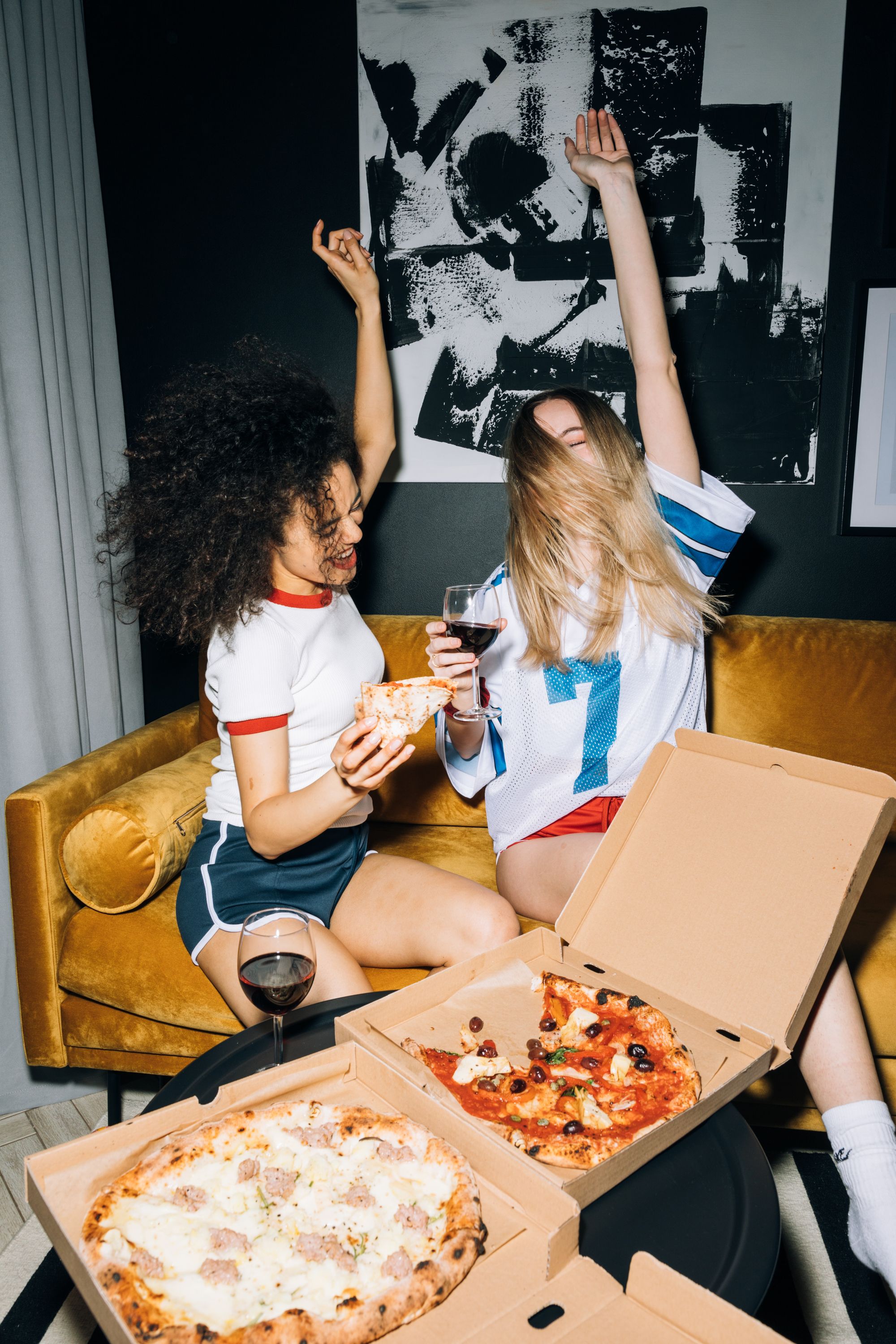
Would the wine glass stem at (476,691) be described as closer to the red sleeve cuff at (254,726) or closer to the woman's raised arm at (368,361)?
the red sleeve cuff at (254,726)

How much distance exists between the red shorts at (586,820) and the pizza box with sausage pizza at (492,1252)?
3.41ft

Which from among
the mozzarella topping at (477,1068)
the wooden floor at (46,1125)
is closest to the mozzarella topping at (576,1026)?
the mozzarella topping at (477,1068)

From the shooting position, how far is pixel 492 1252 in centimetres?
85

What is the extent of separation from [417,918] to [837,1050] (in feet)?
2.58

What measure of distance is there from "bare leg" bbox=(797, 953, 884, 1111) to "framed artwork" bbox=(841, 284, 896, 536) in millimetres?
1629

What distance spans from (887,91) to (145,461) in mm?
2347

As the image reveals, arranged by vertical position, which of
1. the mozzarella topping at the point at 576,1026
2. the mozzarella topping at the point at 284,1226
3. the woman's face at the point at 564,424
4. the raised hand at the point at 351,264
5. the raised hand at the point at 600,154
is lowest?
the mozzarella topping at the point at 576,1026

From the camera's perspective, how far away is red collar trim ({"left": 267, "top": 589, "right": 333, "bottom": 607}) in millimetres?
1795

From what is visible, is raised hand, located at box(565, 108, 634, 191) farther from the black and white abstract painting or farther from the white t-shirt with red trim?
the white t-shirt with red trim

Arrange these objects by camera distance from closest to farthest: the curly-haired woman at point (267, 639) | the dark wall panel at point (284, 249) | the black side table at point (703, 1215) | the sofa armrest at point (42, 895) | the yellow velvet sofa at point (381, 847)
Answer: the black side table at point (703, 1215)
the curly-haired woman at point (267, 639)
the yellow velvet sofa at point (381, 847)
the sofa armrest at point (42, 895)
the dark wall panel at point (284, 249)

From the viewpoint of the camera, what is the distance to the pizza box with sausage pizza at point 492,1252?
0.73 m

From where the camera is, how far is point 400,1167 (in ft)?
3.07

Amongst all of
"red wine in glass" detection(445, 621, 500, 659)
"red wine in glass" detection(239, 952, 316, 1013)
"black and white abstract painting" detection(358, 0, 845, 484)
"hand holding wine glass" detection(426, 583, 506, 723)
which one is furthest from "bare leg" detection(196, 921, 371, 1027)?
"black and white abstract painting" detection(358, 0, 845, 484)

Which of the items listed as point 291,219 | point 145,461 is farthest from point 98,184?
point 145,461
